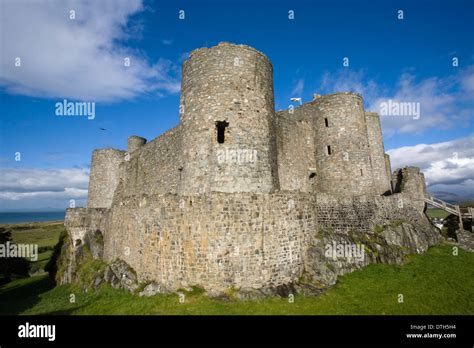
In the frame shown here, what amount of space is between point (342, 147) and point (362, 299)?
39.6 ft

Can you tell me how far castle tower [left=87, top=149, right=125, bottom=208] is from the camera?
2720 centimetres

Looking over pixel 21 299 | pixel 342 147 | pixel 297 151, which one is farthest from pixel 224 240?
pixel 21 299

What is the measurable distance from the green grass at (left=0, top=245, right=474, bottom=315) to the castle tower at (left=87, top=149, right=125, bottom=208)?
1360 centimetres

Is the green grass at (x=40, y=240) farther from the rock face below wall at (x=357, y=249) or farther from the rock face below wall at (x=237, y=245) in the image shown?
the rock face below wall at (x=357, y=249)

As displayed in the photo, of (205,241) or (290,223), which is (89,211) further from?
(290,223)

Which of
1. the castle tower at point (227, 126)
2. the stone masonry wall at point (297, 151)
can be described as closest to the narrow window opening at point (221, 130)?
the castle tower at point (227, 126)

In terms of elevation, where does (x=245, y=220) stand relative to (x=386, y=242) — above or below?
above

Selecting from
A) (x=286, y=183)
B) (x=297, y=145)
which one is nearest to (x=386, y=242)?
(x=286, y=183)

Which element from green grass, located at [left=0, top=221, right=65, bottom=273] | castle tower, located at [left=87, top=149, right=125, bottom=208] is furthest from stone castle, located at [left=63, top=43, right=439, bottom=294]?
green grass, located at [left=0, top=221, right=65, bottom=273]

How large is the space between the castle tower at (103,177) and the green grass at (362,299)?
1360 centimetres

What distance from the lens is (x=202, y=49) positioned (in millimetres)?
13453

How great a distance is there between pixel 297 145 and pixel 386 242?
353 inches

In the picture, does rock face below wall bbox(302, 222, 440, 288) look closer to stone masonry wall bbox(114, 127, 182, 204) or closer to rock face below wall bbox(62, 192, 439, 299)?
rock face below wall bbox(62, 192, 439, 299)

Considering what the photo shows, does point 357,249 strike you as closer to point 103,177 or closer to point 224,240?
point 224,240
